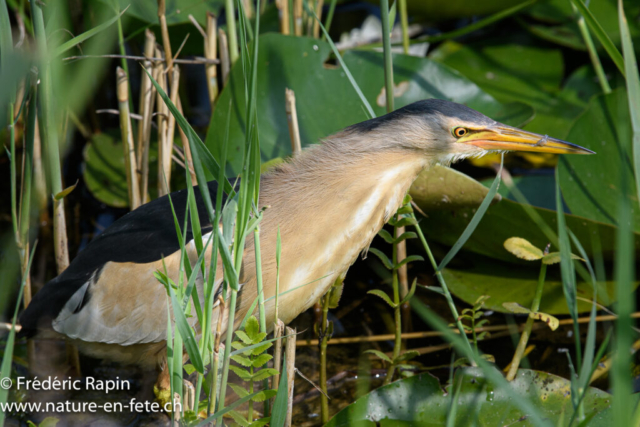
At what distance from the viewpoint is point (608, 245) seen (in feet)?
6.61

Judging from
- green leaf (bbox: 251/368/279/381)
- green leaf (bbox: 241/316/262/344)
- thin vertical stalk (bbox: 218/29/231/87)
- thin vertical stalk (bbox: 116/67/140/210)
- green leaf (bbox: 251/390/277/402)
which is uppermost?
thin vertical stalk (bbox: 218/29/231/87)

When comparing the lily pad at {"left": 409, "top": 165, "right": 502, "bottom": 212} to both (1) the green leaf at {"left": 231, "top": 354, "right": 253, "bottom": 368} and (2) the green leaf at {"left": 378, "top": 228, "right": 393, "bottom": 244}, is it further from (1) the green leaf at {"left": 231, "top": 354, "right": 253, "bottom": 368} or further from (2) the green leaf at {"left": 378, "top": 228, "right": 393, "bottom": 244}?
(1) the green leaf at {"left": 231, "top": 354, "right": 253, "bottom": 368}

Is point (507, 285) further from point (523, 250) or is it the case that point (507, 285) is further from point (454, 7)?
point (454, 7)

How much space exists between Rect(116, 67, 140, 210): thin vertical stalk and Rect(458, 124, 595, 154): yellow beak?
1.17 meters

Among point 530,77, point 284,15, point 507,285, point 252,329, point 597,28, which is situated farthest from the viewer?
point 530,77

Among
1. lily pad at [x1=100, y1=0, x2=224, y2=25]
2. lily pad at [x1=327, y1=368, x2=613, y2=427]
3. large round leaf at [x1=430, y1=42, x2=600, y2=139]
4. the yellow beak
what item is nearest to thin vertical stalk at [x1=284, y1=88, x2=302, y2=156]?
the yellow beak

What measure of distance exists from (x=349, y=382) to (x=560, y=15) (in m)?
2.24

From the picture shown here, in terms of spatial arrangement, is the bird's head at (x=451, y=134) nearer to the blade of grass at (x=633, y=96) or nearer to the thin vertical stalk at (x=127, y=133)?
the blade of grass at (x=633, y=96)

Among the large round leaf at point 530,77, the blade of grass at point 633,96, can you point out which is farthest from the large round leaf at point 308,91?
the blade of grass at point 633,96

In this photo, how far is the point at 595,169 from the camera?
2205 mm

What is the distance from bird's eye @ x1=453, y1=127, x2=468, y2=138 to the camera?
1645mm

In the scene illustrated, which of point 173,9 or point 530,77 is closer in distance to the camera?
point 173,9

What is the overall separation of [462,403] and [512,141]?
2.37 ft

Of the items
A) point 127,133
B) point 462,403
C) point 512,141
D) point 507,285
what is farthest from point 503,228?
point 127,133
